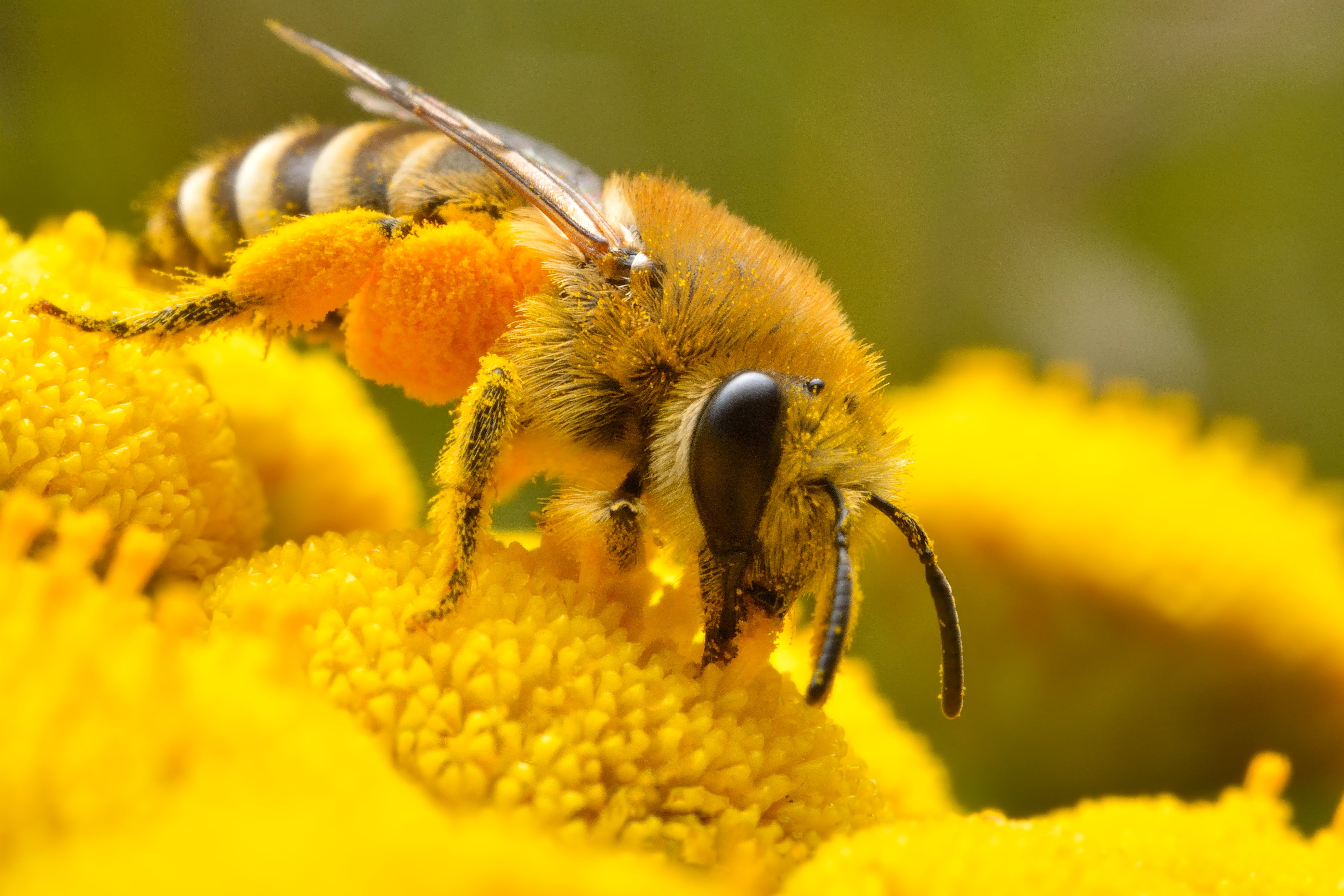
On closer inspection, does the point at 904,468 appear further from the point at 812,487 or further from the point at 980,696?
the point at 980,696

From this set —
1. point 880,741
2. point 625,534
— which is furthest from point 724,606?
point 880,741

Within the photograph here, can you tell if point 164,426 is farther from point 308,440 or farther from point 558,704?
point 558,704

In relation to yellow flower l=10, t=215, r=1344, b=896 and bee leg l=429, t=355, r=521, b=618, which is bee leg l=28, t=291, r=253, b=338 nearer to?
yellow flower l=10, t=215, r=1344, b=896

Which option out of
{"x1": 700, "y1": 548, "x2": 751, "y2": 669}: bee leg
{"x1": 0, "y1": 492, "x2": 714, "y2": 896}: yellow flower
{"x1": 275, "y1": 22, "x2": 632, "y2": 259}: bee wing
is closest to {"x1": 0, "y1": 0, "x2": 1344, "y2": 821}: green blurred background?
{"x1": 275, "y1": 22, "x2": 632, "y2": 259}: bee wing

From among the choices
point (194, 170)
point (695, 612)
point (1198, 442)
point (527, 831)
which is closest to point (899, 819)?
point (695, 612)

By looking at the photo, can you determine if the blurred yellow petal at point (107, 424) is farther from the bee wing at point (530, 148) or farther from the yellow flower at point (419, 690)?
the bee wing at point (530, 148)

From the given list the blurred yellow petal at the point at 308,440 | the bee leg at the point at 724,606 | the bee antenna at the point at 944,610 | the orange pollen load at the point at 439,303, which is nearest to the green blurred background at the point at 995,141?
the blurred yellow petal at the point at 308,440
